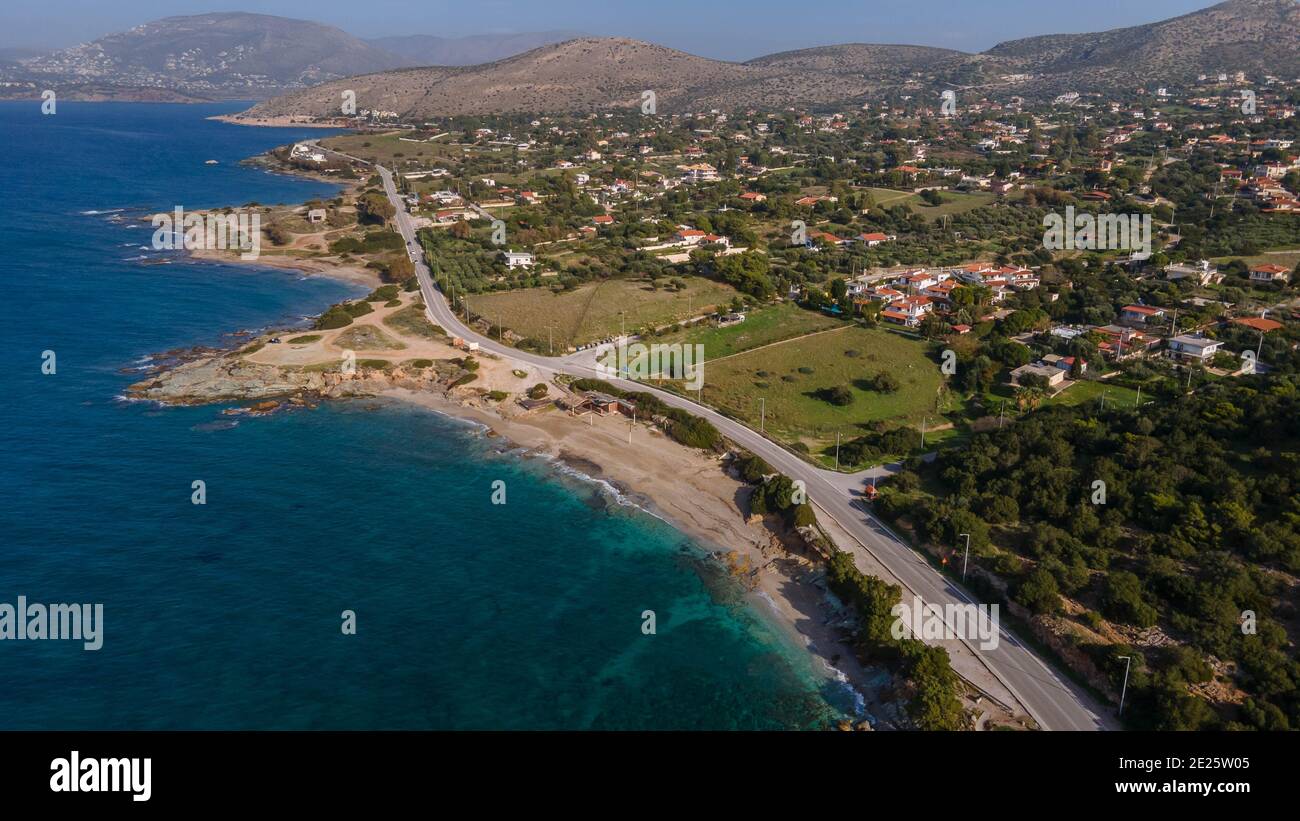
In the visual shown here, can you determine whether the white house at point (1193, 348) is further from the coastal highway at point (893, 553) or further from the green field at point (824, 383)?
the coastal highway at point (893, 553)

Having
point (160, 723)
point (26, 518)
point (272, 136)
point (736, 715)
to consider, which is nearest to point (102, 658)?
point (160, 723)

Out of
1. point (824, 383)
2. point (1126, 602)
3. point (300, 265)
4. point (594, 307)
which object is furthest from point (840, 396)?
point (300, 265)

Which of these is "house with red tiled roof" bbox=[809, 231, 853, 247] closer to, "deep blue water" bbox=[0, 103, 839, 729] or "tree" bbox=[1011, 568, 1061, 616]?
"deep blue water" bbox=[0, 103, 839, 729]

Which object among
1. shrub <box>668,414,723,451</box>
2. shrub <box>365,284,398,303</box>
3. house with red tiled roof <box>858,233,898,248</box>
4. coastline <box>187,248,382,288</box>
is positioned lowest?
shrub <box>668,414,723,451</box>

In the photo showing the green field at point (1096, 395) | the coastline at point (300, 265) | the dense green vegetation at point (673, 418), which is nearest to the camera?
the dense green vegetation at point (673, 418)

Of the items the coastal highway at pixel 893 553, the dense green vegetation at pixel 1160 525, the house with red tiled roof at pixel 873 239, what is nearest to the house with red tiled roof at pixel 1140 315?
the dense green vegetation at pixel 1160 525

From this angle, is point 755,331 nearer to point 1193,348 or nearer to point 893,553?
point 1193,348

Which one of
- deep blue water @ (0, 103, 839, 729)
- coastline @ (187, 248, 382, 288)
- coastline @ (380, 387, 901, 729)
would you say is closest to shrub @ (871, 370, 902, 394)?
coastline @ (380, 387, 901, 729)
